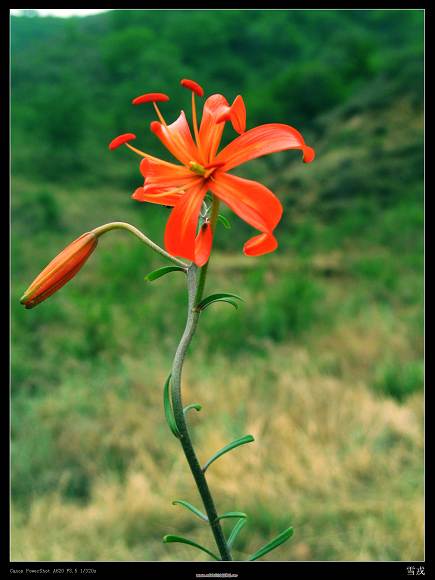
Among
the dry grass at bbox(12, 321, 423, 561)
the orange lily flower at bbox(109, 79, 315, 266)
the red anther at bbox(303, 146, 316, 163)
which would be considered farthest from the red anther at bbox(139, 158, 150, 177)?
the dry grass at bbox(12, 321, 423, 561)

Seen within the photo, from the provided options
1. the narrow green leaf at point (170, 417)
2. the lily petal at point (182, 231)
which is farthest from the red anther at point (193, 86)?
the narrow green leaf at point (170, 417)

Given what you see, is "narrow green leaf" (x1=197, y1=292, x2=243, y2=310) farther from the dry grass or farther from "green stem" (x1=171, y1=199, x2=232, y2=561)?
the dry grass

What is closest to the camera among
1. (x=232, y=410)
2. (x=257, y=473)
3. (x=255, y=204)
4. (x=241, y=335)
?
(x=255, y=204)

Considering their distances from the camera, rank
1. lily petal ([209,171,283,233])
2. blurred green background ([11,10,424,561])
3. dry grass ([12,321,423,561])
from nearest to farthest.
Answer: lily petal ([209,171,283,233]), dry grass ([12,321,423,561]), blurred green background ([11,10,424,561])

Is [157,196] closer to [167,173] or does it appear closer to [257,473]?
[167,173]

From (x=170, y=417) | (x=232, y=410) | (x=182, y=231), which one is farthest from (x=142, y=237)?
(x=232, y=410)

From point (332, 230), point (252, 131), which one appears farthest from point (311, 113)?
point (252, 131)
